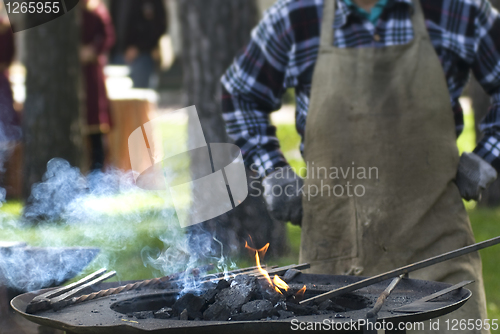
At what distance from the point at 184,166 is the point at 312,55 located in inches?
30.9

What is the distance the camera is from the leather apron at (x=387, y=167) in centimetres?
241

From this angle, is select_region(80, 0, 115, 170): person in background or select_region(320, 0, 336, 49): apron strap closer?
select_region(320, 0, 336, 49): apron strap

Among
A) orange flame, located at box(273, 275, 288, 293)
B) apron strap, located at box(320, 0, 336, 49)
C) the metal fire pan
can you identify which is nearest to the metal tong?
the metal fire pan

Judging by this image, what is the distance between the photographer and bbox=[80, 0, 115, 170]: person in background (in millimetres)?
7848

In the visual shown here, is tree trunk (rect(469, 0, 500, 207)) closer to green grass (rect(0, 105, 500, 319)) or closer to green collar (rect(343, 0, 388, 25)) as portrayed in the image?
green grass (rect(0, 105, 500, 319))

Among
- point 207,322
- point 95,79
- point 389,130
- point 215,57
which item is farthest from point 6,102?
point 207,322

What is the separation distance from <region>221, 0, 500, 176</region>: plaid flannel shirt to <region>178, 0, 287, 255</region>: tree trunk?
199cm

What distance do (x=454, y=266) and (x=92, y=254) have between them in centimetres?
148

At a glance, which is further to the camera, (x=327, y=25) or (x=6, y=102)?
(x=6, y=102)

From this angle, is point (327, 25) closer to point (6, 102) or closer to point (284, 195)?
point (284, 195)

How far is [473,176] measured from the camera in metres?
2.43

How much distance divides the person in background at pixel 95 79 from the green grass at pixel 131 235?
4.45 feet

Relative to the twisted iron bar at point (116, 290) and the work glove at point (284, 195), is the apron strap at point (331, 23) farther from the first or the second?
the twisted iron bar at point (116, 290)

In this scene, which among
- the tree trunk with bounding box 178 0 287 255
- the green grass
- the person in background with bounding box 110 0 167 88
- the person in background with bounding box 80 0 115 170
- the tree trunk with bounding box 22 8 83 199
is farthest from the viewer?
the person in background with bounding box 110 0 167 88
